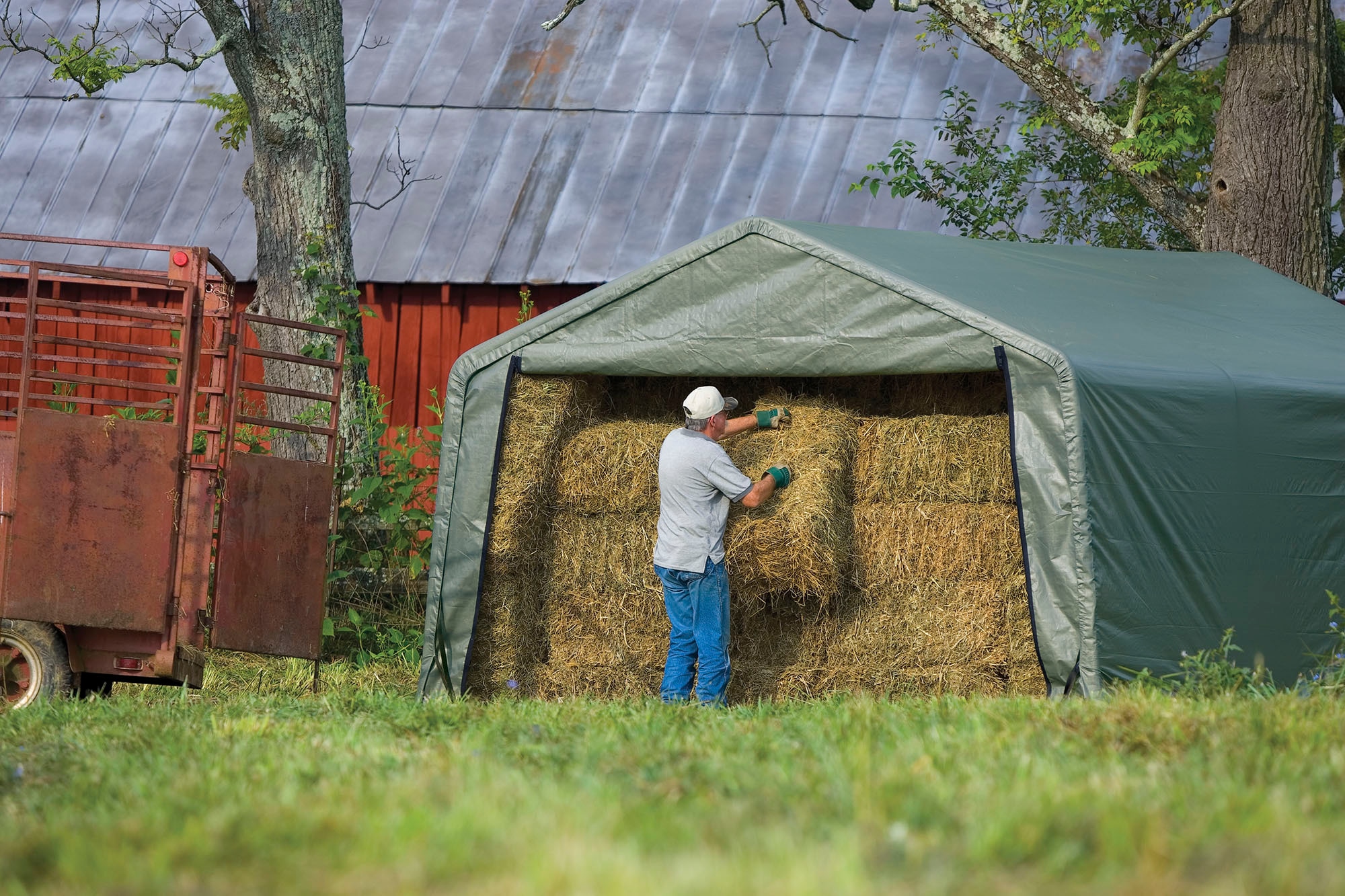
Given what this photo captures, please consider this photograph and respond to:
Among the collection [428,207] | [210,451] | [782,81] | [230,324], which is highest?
[782,81]

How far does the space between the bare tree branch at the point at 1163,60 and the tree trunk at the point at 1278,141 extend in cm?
43


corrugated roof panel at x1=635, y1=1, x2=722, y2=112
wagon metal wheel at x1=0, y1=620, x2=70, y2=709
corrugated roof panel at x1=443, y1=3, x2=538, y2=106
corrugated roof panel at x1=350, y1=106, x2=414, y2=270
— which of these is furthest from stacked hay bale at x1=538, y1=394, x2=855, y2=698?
corrugated roof panel at x1=443, y1=3, x2=538, y2=106

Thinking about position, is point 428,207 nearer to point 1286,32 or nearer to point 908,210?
point 908,210

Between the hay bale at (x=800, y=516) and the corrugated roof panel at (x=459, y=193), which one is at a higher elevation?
the corrugated roof panel at (x=459, y=193)

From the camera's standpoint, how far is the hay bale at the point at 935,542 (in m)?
7.61

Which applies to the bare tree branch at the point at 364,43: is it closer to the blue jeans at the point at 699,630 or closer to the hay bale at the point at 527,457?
the hay bale at the point at 527,457

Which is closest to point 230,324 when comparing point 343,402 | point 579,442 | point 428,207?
point 579,442

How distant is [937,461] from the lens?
778 cm

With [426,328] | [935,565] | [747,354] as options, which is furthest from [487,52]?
[935,565]

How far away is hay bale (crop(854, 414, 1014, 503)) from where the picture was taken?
7711mm

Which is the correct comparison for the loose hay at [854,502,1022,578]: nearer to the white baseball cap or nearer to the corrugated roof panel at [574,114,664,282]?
the white baseball cap

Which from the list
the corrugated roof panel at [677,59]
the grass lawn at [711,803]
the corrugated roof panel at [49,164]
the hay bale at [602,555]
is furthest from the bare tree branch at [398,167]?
the grass lawn at [711,803]

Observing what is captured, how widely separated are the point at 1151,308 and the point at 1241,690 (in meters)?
2.85

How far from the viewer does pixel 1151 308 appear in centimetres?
811
